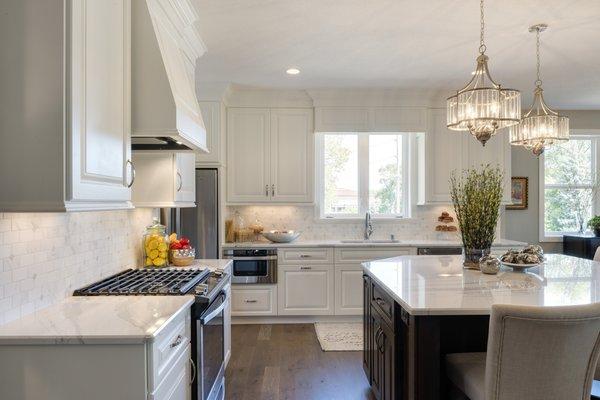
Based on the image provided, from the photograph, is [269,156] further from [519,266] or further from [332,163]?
[519,266]

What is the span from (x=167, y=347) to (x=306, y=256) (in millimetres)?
2862

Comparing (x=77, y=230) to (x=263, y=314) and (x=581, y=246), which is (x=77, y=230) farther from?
(x=581, y=246)

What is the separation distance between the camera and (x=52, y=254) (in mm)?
1828

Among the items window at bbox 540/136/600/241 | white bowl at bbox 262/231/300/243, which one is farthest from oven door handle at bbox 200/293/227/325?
window at bbox 540/136/600/241

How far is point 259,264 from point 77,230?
2.47 metres

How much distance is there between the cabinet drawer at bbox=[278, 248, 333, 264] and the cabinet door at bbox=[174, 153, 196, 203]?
153 cm

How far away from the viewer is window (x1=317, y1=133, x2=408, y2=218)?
5102mm

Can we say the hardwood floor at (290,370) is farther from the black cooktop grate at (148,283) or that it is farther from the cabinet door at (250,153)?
the cabinet door at (250,153)

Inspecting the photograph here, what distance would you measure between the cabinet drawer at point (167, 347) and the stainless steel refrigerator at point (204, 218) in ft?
7.65

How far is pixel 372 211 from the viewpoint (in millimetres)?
5133

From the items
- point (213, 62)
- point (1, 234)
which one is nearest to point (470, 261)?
point (1, 234)

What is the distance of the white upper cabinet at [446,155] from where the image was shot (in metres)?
4.78

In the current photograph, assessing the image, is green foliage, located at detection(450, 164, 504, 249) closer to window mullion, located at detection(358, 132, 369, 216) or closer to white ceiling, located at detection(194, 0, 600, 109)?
white ceiling, located at detection(194, 0, 600, 109)

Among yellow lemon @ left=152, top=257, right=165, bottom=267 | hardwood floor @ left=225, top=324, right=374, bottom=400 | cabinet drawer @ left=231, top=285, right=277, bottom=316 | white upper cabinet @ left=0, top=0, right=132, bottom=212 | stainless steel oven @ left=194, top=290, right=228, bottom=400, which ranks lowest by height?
hardwood floor @ left=225, top=324, right=374, bottom=400
